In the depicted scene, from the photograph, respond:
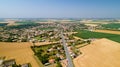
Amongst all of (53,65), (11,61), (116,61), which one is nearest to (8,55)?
(11,61)

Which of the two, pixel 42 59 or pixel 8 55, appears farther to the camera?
pixel 8 55

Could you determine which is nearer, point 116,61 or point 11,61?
point 116,61

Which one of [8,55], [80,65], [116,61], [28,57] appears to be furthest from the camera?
[8,55]

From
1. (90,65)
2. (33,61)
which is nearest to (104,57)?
(90,65)

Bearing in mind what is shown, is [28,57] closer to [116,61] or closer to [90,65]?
[90,65]

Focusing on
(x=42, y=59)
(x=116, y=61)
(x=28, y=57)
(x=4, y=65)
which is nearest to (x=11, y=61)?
(x=4, y=65)

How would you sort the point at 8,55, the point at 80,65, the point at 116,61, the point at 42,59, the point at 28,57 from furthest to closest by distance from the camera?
the point at 8,55
the point at 28,57
the point at 42,59
the point at 116,61
the point at 80,65

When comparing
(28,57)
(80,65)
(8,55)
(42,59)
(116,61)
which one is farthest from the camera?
(8,55)

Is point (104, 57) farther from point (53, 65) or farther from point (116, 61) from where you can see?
point (53, 65)
